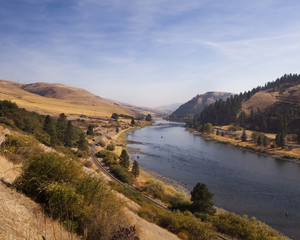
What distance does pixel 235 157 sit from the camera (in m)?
63.7

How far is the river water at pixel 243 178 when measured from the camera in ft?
99.0

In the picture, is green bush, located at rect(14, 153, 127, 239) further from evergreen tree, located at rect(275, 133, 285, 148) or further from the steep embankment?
the steep embankment

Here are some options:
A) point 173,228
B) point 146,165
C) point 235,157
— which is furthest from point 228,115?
point 173,228

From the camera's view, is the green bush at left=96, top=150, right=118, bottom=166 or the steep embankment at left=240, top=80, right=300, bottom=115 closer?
the green bush at left=96, top=150, right=118, bottom=166

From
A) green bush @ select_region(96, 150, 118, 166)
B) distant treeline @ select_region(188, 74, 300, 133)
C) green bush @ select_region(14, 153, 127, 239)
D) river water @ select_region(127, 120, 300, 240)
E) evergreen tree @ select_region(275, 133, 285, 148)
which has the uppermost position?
distant treeline @ select_region(188, 74, 300, 133)

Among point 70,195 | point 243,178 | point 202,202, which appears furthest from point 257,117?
point 70,195

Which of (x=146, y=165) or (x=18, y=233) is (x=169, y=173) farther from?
(x=18, y=233)

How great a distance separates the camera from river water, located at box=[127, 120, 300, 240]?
30188 millimetres

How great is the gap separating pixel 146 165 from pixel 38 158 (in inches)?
1763

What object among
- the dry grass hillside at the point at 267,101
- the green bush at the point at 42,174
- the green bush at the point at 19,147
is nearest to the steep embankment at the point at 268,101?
the dry grass hillside at the point at 267,101

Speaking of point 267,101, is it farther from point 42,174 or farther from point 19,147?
point 42,174

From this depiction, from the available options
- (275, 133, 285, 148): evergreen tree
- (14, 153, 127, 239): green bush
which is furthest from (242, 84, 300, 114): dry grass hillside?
(14, 153, 127, 239): green bush

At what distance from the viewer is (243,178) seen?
44.0 m

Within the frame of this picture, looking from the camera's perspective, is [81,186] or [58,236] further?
[81,186]
